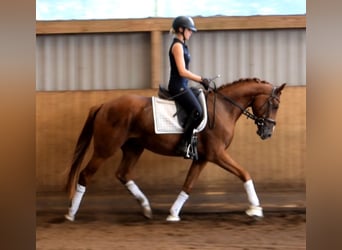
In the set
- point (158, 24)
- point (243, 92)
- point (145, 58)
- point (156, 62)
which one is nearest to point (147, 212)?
point (243, 92)

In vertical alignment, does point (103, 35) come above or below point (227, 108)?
above

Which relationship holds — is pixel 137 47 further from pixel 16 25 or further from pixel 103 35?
pixel 16 25

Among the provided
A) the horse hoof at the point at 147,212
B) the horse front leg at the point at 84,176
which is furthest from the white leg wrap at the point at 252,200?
the horse front leg at the point at 84,176

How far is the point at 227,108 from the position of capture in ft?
17.3

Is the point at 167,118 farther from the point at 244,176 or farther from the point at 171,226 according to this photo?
the point at 171,226

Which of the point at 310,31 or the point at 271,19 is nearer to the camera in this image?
the point at 310,31

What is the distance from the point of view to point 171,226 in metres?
5.10

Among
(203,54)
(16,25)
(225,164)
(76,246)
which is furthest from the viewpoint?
(203,54)

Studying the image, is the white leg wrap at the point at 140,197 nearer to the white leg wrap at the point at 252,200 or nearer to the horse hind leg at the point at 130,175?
the horse hind leg at the point at 130,175

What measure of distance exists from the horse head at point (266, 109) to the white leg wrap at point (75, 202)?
200 centimetres

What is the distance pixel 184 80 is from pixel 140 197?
1.35 m

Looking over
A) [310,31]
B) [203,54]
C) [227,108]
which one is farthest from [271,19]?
[310,31]

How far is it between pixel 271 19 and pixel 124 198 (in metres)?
2.91

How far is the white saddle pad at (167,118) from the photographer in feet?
16.7
